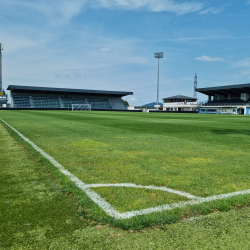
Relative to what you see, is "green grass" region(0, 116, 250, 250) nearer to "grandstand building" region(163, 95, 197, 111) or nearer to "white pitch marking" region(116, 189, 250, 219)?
"white pitch marking" region(116, 189, 250, 219)

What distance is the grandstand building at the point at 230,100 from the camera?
209ft

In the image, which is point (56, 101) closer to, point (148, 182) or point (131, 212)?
point (148, 182)

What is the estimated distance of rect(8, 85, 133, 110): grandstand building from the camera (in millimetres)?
71137

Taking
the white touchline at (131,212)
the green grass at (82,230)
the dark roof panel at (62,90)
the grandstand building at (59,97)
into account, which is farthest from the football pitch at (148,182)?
the grandstand building at (59,97)

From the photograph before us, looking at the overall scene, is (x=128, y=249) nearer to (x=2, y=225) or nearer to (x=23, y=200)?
(x=2, y=225)

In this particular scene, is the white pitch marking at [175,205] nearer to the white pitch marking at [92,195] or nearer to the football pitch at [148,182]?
the football pitch at [148,182]

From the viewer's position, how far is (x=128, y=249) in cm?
196

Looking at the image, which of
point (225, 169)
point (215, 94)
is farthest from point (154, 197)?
point (215, 94)

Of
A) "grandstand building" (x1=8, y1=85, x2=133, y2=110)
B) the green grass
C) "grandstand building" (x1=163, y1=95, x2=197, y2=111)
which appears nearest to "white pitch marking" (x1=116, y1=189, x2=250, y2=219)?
the green grass

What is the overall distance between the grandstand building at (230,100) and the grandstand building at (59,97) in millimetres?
26941

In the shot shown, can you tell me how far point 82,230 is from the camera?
2232 millimetres

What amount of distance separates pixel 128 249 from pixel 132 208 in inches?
28.6

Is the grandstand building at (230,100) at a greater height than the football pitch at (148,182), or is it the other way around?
the grandstand building at (230,100)

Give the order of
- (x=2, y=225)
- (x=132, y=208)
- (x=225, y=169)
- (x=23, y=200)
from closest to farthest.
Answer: (x=2, y=225)
(x=132, y=208)
(x=23, y=200)
(x=225, y=169)
